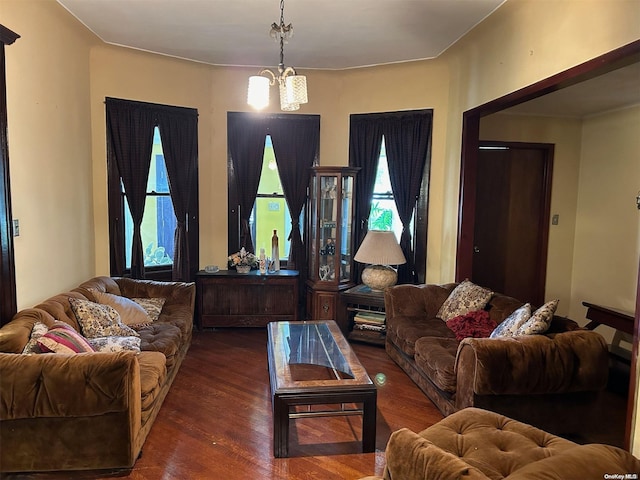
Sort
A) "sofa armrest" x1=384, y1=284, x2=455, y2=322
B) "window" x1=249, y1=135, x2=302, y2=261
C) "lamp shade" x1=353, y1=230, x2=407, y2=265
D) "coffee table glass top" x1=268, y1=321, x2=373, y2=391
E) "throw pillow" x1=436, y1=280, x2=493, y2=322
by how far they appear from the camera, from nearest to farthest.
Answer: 1. "coffee table glass top" x1=268, y1=321, x2=373, y2=391
2. "throw pillow" x1=436, y1=280, x2=493, y2=322
3. "sofa armrest" x1=384, y1=284, x2=455, y2=322
4. "lamp shade" x1=353, y1=230, x2=407, y2=265
5. "window" x1=249, y1=135, x2=302, y2=261

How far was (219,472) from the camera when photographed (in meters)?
2.48

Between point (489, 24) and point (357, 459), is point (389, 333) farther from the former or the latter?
point (489, 24)

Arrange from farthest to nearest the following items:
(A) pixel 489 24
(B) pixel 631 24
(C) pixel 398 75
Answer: (C) pixel 398 75 → (A) pixel 489 24 → (B) pixel 631 24

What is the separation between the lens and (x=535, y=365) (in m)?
2.69

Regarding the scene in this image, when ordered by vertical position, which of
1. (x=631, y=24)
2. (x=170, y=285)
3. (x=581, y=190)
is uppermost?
(x=631, y=24)

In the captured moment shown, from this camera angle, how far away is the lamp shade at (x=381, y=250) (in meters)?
4.68

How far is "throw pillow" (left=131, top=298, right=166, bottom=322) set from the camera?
3.98 metres

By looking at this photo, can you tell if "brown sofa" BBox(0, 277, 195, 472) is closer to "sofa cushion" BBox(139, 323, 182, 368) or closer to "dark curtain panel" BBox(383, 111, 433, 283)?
"sofa cushion" BBox(139, 323, 182, 368)

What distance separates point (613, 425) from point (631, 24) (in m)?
2.49

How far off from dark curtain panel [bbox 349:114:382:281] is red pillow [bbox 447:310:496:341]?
5.79ft

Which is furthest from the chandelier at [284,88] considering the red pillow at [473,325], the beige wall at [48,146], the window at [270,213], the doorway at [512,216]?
the doorway at [512,216]

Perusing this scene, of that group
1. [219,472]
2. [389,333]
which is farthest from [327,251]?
[219,472]

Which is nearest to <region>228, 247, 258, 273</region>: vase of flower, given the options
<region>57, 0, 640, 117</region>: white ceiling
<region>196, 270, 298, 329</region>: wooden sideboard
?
<region>196, 270, 298, 329</region>: wooden sideboard

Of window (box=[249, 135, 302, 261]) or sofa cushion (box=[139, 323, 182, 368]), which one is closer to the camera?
sofa cushion (box=[139, 323, 182, 368])
